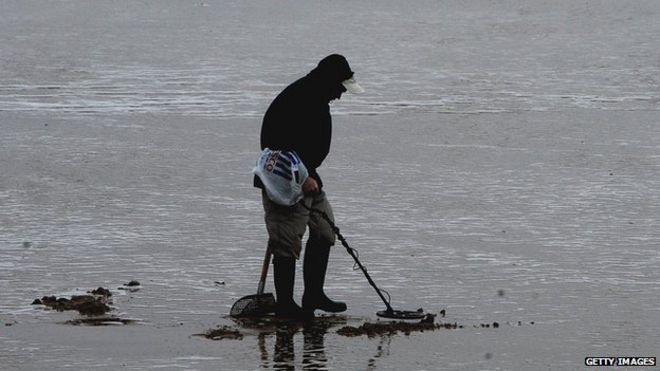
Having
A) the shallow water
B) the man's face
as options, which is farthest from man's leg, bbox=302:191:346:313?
the man's face

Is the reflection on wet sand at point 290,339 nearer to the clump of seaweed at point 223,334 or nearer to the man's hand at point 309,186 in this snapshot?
the clump of seaweed at point 223,334

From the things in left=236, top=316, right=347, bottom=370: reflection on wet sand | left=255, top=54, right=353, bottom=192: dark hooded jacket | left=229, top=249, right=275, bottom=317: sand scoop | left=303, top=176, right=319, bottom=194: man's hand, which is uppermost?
left=255, top=54, right=353, bottom=192: dark hooded jacket

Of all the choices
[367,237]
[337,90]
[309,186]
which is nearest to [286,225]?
[309,186]

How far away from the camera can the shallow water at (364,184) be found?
319 inches

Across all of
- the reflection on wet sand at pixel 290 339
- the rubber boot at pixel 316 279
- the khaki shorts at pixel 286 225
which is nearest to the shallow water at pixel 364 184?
the reflection on wet sand at pixel 290 339

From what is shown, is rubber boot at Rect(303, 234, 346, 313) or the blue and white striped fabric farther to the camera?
rubber boot at Rect(303, 234, 346, 313)

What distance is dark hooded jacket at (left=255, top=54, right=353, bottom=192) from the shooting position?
8.55 metres

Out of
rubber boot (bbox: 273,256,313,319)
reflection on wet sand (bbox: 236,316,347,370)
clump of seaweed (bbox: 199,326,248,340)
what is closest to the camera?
reflection on wet sand (bbox: 236,316,347,370)

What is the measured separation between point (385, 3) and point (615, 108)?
1162cm

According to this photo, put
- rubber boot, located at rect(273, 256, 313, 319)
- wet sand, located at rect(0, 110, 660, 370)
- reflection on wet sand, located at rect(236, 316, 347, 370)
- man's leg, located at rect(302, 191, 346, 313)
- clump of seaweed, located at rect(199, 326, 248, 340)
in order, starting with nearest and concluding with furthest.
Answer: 1. reflection on wet sand, located at rect(236, 316, 347, 370)
2. wet sand, located at rect(0, 110, 660, 370)
3. clump of seaweed, located at rect(199, 326, 248, 340)
4. rubber boot, located at rect(273, 256, 313, 319)
5. man's leg, located at rect(302, 191, 346, 313)

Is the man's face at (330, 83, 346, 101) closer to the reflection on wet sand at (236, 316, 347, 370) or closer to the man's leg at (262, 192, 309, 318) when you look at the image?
the man's leg at (262, 192, 309, 318)

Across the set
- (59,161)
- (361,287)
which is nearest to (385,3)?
(59,161)

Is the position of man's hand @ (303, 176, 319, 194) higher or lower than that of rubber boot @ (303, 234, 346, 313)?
higher

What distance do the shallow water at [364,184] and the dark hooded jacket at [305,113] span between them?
99 centimetres
